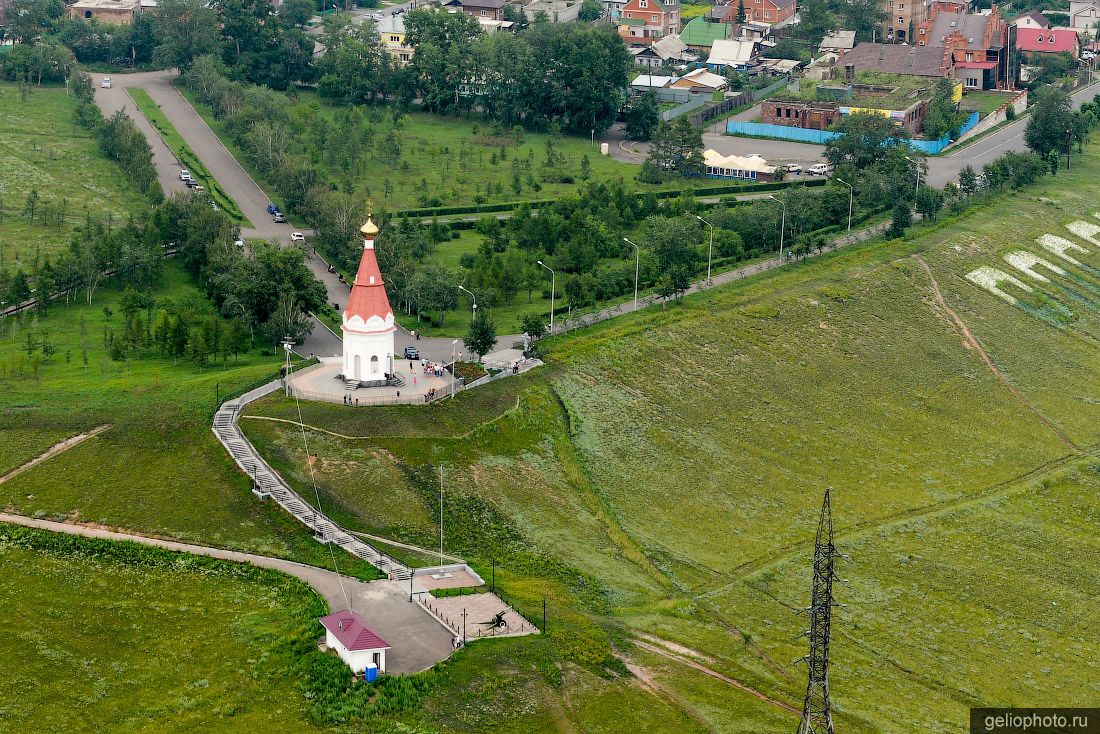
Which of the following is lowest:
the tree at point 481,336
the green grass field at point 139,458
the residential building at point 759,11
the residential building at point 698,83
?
the green grass field at point 139,458

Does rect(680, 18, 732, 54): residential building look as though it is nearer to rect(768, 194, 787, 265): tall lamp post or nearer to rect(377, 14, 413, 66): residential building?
rect(377, 14, 413, 66): residential building

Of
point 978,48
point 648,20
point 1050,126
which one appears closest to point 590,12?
point 648,20

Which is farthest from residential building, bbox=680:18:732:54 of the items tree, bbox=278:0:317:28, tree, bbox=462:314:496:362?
tree, bbox=462:314:496:362

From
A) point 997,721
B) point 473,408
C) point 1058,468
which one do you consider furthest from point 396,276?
point 997,721

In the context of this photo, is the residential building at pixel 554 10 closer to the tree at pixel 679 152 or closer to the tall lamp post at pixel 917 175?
the tree at pixel 679 152

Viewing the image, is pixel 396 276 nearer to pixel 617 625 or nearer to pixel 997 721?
pixel 617 625

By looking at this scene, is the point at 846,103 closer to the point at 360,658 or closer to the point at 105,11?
the point at 105,11

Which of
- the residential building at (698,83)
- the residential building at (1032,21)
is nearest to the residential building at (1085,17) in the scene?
the residential building at (1032,21)
